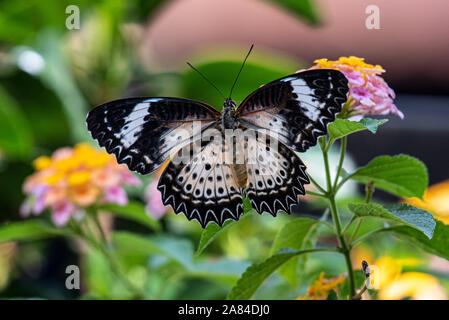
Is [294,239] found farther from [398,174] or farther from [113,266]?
[113,266]

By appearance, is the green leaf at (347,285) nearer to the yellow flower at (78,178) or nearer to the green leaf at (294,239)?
the green leaf at (294,239)

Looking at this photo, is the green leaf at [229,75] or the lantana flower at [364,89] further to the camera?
the green leaf at [229,75]

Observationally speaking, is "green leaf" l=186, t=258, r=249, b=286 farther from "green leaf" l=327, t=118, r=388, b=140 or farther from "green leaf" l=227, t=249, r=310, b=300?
"green leaf" l=327, t=118, r=388, b=140

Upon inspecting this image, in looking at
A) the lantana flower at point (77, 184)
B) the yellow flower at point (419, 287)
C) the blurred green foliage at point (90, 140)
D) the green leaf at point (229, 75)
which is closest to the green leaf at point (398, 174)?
the blurred green foliage at point (90, 140)

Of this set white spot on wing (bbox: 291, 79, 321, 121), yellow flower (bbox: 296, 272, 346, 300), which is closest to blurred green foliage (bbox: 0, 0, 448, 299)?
yellow flower (bbox: 296, 272, 346, 300)

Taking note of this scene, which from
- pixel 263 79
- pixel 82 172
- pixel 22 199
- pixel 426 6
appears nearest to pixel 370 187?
pixel 82 172
